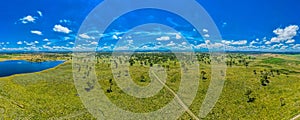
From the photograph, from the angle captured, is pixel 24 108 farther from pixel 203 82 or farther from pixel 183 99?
pixel 203 82

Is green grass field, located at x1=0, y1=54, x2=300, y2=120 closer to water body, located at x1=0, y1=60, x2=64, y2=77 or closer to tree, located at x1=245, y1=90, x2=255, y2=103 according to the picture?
tree, located at x1=245, y1=90, x2=255, y2=103

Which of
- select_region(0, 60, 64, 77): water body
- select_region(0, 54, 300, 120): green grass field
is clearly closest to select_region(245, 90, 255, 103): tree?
select_region(0, 54, 300, 120): green grass field

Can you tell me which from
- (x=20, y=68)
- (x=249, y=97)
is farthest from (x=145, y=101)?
(x=20, y=68)

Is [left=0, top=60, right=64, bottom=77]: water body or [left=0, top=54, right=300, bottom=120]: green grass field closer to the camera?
[left=0, top=54, right=300, bottom=120]: green grass field

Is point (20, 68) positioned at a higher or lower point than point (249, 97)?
higher

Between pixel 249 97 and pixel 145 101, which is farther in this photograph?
pixel 249 97

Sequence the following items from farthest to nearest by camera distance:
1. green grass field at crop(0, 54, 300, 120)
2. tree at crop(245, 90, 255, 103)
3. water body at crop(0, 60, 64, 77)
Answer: water body at crop(0, 60, 64, 77) → tree at crop(245, 90, 255, 103) → green grass field at crop(0, 54, 300, 120)

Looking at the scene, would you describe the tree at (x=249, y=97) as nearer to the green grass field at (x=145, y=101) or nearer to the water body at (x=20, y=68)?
the green grass field at (x=145, y=101)

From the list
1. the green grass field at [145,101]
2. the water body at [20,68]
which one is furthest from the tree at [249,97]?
the water body at [20,68]

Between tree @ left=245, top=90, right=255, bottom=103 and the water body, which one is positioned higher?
the water body

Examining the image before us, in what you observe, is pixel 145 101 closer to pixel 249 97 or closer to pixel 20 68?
pixel 249 97

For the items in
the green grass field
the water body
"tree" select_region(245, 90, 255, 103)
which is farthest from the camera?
the water body
